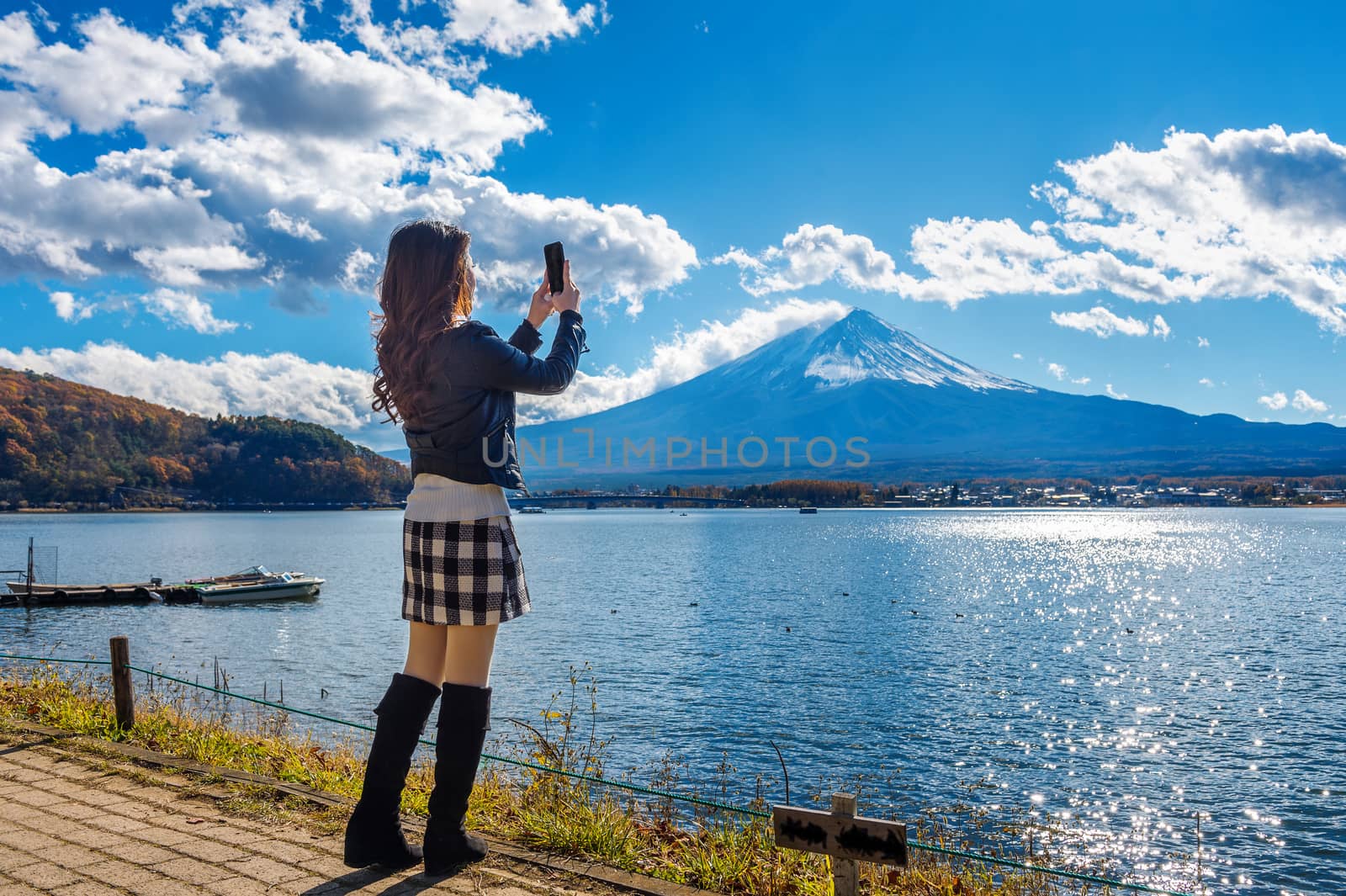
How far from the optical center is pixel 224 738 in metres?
5.97

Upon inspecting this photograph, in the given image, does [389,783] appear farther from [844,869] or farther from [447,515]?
[844,869]

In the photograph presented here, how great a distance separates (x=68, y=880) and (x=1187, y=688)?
23.4m

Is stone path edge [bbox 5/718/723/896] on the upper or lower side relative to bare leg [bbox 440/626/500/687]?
lower

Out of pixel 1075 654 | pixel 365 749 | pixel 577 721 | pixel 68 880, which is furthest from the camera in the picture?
pixel 1075 654

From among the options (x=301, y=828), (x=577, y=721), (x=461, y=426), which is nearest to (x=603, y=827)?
(x=301, y=828)

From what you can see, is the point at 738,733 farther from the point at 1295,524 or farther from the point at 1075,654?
the point at 1295,524

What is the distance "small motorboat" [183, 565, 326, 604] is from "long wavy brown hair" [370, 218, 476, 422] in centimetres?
3964

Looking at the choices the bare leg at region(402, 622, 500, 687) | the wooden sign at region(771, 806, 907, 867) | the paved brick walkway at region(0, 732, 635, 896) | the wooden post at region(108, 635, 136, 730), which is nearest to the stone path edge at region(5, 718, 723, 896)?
the paved brick walkway at region(0, 732, 635, 896)

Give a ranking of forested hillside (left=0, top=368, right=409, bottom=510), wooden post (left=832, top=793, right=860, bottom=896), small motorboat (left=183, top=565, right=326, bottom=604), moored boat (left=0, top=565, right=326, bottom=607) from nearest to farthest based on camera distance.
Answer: wooden post (left=832, top=793, right=860, bottom=896)
moored boat (left=0, top=565, right=326, bottom=607)
small motorboat (left=183, top=565, right=326, bottom=604)
forested hillside (left=0, top=368, right=409, bottom=510)

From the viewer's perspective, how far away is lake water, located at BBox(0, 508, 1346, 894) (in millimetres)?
13133

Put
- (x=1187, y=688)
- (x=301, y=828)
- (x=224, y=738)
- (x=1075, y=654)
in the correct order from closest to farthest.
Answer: (x=301, y=828) → (x=224, y=738) → (x=1187, y=688) → (x=1075, y=654)

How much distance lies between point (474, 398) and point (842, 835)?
2010 mm

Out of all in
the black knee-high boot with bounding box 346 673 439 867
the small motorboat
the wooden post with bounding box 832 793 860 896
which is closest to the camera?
the wooden post with bounding box 832 793 860 896

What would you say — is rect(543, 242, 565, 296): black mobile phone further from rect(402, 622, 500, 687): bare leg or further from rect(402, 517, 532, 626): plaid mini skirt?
rect(402, 622, 500, 687): bare leg
